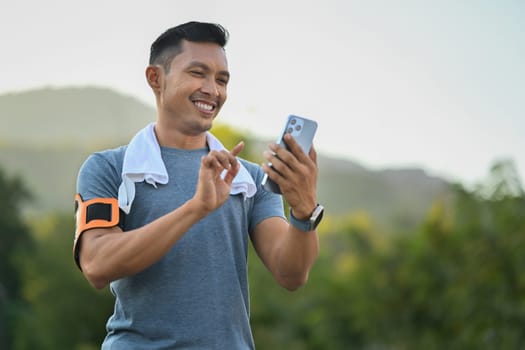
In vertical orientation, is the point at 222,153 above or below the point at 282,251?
above

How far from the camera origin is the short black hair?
3092 mm

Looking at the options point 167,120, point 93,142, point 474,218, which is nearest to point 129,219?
point 167,120

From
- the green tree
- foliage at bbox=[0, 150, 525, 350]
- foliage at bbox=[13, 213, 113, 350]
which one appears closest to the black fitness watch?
foliage at bbox=[0, 150, 525, 350]

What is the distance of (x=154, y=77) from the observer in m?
3.17

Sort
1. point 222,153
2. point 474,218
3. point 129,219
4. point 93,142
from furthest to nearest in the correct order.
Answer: point 93,142 → point 474,218 → point 129,219 → point 222,153

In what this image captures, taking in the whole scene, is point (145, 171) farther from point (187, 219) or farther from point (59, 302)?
point (59, 302)

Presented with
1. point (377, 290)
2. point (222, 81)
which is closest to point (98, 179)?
point (222, 81)

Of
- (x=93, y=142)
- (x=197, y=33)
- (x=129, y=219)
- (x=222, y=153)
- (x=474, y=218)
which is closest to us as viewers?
(x=222, y=153)

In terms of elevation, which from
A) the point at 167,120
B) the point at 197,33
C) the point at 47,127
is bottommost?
the point at 47,127

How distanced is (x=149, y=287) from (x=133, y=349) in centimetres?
20

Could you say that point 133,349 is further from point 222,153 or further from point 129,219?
point 222,153

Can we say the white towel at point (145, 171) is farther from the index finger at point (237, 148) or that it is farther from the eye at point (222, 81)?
the eye at point (222, 81)

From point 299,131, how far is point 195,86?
464mm

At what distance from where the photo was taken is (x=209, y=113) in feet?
9.91
